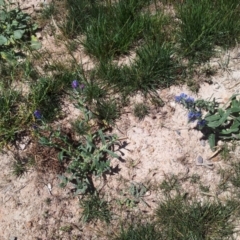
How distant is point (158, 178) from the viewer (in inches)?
122

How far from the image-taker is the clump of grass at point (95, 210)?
2.94 meters

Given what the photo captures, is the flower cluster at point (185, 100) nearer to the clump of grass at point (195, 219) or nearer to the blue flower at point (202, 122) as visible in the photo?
the blue flower at point (202, 122)

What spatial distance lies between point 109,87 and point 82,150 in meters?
0.56

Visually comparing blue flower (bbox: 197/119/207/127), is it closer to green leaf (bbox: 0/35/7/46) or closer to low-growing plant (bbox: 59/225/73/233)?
low-growing plant (bbox: 59/225/73/233)

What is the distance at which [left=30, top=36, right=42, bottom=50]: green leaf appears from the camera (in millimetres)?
3568

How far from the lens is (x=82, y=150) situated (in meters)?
3.08

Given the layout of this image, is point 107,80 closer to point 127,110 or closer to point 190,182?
point 127,110

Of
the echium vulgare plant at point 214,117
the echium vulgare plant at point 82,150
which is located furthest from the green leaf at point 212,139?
the echium vulgare plant at point 82,150

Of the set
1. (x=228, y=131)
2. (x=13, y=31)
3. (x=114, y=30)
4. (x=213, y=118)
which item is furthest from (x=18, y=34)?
(x=228, y=131)

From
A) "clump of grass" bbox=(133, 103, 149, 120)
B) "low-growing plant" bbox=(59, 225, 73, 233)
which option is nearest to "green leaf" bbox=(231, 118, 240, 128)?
"clump of grass" bbox=(133, 103, 149, 120)

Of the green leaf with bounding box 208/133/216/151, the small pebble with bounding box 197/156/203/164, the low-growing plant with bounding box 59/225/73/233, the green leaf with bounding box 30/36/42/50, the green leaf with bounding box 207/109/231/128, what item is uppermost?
the green leaf with bounding box 30/36/42/50

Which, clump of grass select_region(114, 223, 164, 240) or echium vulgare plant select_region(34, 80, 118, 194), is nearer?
clump of grass select_region(114, 223, 164, 240)

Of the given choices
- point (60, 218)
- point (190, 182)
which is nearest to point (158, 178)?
point (190, 182)

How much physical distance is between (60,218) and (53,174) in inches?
12.1
